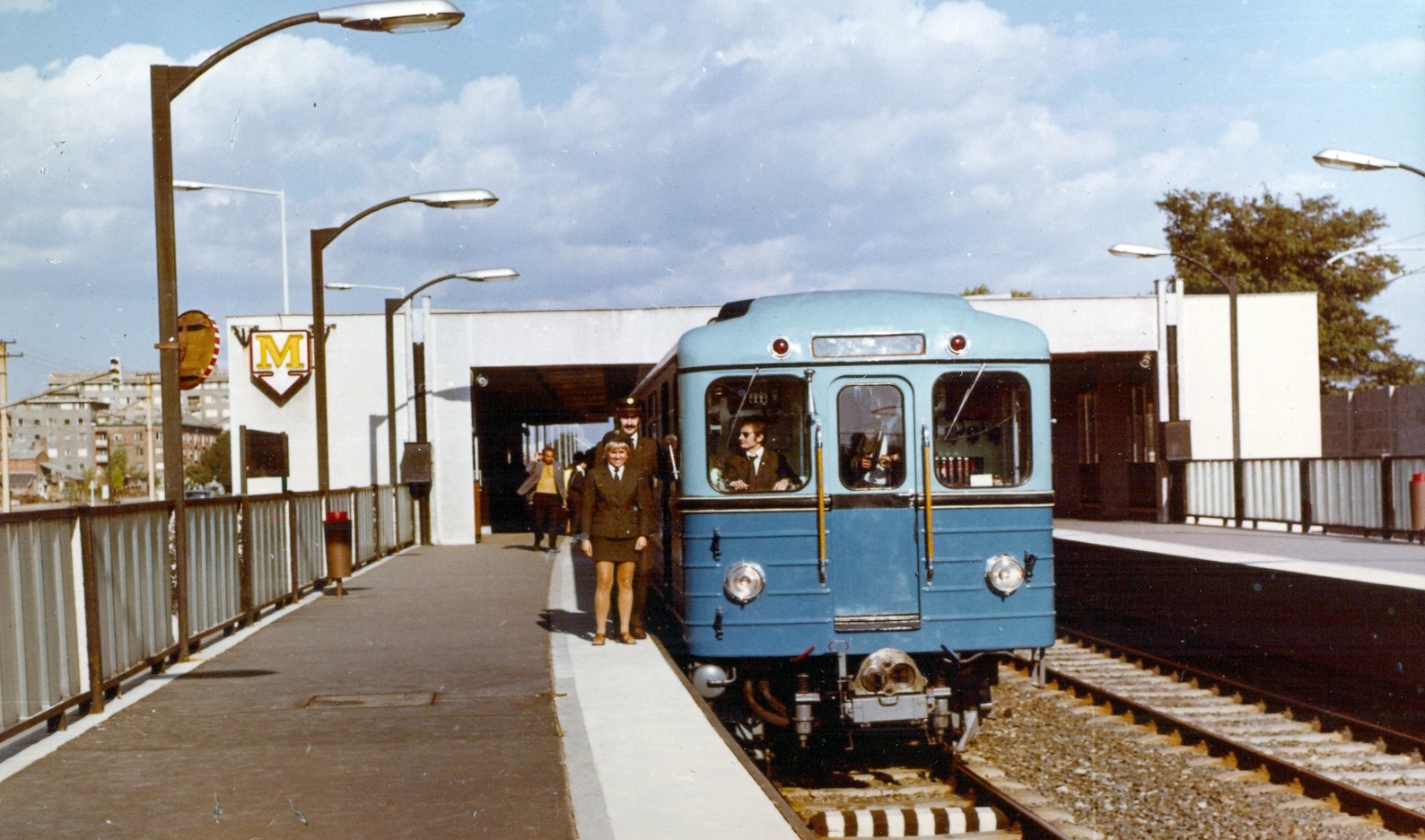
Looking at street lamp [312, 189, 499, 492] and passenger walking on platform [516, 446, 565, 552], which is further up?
street lamp [312, 189, 499, 492]

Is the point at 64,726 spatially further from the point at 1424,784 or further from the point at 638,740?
the point at 1424,784

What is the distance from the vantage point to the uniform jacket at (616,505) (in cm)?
1126

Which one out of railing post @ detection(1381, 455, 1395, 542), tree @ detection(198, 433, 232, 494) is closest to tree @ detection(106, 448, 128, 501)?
tree @ detection(198, 433, 232, 494)

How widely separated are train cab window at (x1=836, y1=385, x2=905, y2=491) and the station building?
19855 mm

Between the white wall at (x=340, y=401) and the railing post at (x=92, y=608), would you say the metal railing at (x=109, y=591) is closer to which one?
the railing post at (x=92, y=608)

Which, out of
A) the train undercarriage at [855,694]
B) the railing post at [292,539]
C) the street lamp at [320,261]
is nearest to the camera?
the train undercarriage at [855,694]

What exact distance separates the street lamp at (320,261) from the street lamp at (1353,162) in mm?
10829

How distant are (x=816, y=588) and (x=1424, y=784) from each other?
385 centimetres

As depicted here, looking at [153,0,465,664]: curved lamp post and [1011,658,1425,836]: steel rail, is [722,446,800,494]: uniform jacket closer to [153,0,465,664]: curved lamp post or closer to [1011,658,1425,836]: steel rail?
[1011,658,1425,836]: steel rail

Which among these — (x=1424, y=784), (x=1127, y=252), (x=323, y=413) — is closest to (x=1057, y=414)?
(x=1127, y=252)

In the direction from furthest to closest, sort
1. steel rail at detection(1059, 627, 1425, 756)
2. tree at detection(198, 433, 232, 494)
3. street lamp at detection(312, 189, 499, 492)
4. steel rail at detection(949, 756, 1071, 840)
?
tree at detection(198, 433, 232, 494) → street lamp at detection(312, 189, 499, 492) → steel rail at detection(1059, 627, 1425, 756) → steel rail at detection(949, 756, 1071, 840)

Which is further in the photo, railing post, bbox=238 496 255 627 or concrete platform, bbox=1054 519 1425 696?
railing post, bbox=238 496 255 627

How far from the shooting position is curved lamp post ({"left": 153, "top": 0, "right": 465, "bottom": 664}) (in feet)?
37.1

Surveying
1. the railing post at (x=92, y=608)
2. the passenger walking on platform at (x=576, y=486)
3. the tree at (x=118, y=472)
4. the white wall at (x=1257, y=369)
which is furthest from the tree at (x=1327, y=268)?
the tree at (x=118, y=472)
